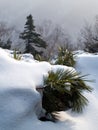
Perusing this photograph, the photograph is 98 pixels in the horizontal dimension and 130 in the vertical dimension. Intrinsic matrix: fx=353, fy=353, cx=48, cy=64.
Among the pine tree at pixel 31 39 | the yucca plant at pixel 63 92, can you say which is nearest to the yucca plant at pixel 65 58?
the yucca plant at pixel 63 92

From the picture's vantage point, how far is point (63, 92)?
6.09m

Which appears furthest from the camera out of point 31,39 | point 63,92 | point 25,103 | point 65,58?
point 31,39

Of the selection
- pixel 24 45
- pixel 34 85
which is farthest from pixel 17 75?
pixel 24 45

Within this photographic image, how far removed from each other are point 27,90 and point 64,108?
1.10 m

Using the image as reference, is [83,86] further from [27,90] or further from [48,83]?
[27,90]

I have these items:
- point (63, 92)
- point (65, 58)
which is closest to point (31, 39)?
point (65, 58)

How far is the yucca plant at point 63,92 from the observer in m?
5.97

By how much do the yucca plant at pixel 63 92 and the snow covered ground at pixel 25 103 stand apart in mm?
181

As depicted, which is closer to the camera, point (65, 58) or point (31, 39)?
point (65, 58)

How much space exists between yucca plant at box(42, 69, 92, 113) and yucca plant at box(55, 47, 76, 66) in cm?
271

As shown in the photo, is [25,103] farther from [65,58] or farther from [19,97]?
[65,58]

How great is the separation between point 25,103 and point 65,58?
4.21m

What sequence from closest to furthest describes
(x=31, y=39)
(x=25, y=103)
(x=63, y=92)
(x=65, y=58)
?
(x=25, y=103) → (x=63, y=92) → (x=65, y=58) → (x=31, y=39)

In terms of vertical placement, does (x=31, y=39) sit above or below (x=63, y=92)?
above
